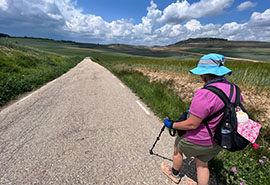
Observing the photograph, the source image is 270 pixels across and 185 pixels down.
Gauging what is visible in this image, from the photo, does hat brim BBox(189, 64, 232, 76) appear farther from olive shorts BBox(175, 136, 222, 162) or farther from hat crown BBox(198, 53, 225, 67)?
olive shorts BBox(175, 136, 222, 162)

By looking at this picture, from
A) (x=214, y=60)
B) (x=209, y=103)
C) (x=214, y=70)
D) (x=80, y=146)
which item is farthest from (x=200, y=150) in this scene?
(x=80, y=146)

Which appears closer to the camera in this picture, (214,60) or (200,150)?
(214,60)

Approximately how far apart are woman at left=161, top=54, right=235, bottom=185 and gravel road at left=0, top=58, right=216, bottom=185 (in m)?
0.80

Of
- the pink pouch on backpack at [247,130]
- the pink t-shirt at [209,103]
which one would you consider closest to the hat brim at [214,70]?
the pink t-shirt at [209,103]

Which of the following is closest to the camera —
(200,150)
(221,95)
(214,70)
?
(221,95)

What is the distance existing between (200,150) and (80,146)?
2.46m

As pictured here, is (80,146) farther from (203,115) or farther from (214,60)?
(214,60)

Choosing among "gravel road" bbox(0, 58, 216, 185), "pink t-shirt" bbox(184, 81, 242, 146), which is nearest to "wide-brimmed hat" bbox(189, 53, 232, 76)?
"pink t-shirt" bbox(184, 81, 242, 146)

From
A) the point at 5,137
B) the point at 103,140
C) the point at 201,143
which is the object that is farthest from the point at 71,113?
the point at 201,143

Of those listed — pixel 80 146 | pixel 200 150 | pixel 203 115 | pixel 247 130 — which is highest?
pixel 203 115

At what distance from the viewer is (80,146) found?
10.4ft

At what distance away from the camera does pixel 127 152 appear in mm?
2994

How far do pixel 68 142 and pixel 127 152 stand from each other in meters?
1.39

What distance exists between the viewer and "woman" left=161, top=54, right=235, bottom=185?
153 cm
